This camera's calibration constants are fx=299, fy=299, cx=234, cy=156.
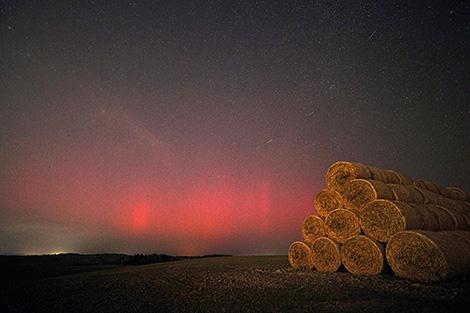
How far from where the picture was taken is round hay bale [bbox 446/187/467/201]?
1400 centimetres

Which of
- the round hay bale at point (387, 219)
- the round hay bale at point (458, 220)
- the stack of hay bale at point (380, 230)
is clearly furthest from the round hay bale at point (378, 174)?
the round hay bale at point (458, 220)

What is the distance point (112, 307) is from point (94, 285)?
2.43 m

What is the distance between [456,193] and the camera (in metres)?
14.2

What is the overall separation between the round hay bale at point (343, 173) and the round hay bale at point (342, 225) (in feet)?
3.16

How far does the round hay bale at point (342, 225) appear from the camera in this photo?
30.9ft

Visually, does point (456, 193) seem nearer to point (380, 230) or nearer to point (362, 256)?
point (380, 230)

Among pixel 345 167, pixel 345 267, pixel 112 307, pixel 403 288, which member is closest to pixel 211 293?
pixel 112 307

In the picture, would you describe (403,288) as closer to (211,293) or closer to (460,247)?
(460,247)

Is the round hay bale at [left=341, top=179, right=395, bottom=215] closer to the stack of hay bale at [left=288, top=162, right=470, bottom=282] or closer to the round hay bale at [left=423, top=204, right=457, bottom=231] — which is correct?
the stack of hay bale at [left=288, top=162, right=470, bottom=282]

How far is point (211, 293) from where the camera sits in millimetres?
5965

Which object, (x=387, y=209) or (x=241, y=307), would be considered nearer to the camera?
(x=241, y=307)

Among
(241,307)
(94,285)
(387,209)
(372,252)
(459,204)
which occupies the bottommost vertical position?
(241,307)

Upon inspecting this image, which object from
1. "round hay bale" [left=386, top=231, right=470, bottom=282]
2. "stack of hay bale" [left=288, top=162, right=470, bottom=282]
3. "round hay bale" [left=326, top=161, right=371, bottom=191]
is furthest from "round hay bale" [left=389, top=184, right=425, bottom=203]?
"round hay bale" [left=386, top=231, right=470, bottom=282]

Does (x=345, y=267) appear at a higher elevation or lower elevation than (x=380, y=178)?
lower
